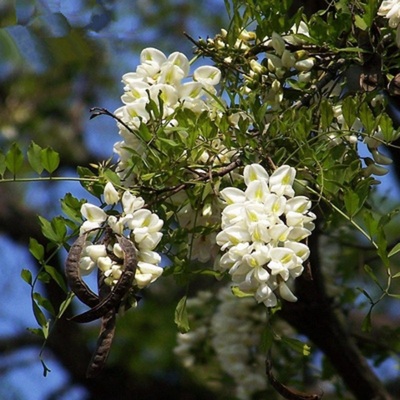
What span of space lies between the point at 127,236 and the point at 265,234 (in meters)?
0.13

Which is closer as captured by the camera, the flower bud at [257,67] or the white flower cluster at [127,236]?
the white flower cluster at [127,236]

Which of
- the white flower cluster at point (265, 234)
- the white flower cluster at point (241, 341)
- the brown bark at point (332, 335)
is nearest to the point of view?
the white flower cluster at point (265, 234)

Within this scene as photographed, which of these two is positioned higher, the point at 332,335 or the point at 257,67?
the point at 257,67

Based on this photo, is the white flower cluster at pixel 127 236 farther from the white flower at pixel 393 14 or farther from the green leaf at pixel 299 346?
the white flower at pixel 393 14

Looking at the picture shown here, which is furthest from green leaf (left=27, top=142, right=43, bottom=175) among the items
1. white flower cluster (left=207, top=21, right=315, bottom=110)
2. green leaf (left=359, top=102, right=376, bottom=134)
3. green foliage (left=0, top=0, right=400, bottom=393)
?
green leaf (left=359, top=102, right=376, bottom=134)

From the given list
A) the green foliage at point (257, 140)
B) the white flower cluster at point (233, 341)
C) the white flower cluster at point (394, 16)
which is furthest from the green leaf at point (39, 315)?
the white flower cluster at point (233, 341)

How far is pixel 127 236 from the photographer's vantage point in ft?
3.03

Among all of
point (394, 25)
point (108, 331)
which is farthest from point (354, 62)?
point (108, 331)

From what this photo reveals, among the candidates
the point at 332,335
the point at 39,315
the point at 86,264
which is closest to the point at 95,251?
the point at 86,264

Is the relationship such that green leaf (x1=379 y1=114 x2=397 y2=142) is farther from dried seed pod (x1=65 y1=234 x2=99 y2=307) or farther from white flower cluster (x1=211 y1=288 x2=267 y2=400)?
white flower cluster (x1=211 y1=288 x2=267 y2=400)

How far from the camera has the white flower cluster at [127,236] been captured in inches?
35.5

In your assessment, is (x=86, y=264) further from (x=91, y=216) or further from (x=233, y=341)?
(x=233, y=341)

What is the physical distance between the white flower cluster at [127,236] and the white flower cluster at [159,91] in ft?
0.24

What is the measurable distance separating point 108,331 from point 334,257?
48.6 inches
